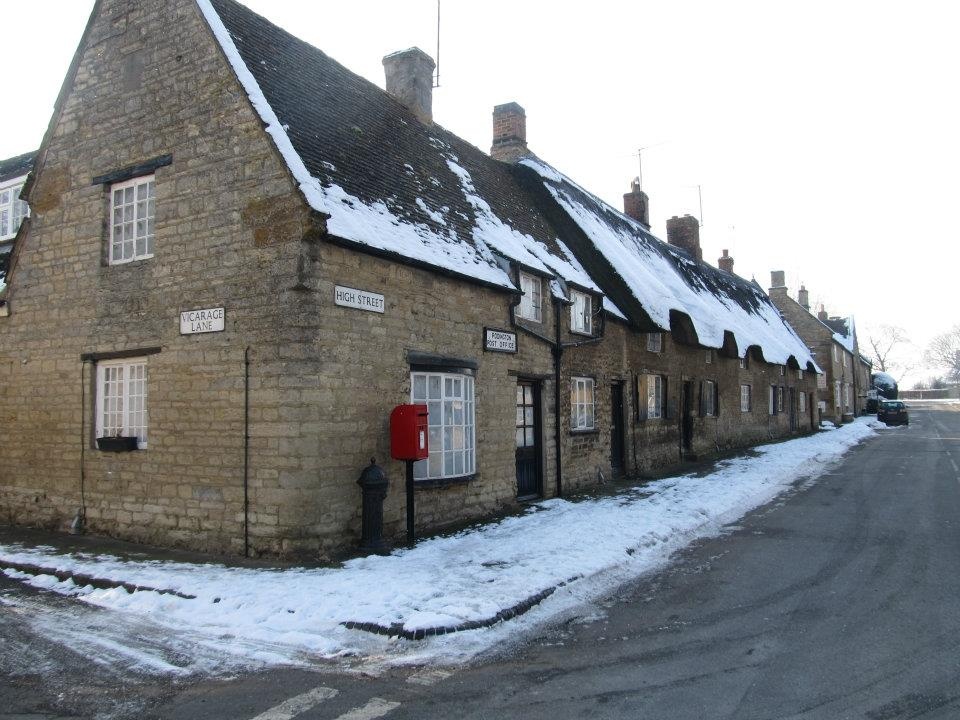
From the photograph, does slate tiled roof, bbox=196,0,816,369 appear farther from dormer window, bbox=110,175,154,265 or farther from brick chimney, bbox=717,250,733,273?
brick chimney, bbox=717,250,733,273

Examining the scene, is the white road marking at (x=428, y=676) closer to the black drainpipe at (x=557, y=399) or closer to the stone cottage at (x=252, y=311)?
the stone cottage at (x=252, y=311)

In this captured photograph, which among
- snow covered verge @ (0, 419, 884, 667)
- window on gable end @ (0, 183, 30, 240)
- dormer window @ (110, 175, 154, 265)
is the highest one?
window on gable end @ (0, 183, 30, 240)

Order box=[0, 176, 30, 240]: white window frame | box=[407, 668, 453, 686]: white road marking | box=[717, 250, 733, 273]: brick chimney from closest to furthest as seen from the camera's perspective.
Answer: box=[407, 668, 453, 686]: white road marking
box=[0, 176, 30, 240]: white window frame
box=[717, 250, 733, 273]: brick chimney

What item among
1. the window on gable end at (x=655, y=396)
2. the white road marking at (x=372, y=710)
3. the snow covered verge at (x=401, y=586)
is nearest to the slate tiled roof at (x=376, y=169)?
the snow covered verge at (x=401, y=586)

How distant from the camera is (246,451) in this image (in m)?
8.47

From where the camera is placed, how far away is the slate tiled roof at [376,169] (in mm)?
9375

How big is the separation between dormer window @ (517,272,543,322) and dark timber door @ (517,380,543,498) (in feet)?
3.96

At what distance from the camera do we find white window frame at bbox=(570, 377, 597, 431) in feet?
46.6

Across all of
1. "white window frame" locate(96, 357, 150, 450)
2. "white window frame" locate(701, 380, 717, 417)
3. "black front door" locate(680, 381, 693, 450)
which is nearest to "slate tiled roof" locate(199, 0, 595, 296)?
"white window frame" locate(96, 357, 150, 450)

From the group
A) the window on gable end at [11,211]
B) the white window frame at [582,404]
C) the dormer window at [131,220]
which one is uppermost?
the window on gable end at [11,211]

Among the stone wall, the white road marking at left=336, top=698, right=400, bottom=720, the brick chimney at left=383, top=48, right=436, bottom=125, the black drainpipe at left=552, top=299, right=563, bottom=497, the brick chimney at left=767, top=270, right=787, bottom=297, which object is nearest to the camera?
the white road marking at left=336, top=698, right=400, bottom=720

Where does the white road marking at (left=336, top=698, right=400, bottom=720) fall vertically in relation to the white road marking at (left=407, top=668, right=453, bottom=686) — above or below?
above

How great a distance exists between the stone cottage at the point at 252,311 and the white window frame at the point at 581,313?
399mm

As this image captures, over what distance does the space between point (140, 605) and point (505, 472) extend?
610cm
